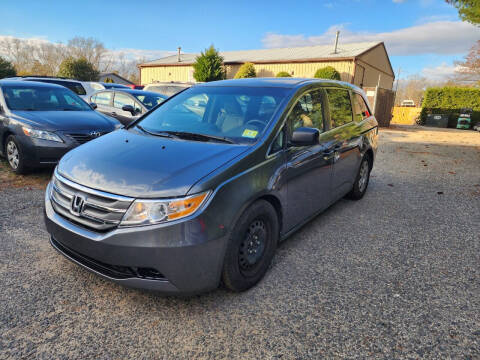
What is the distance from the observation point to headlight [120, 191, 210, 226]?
6.91ft

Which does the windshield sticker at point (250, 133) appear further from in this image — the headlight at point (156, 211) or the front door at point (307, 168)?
the headlight at point (156, 211)

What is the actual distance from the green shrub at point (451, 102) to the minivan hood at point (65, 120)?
25.1m

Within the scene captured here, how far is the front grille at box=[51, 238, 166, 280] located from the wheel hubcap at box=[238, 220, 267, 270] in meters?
0.66

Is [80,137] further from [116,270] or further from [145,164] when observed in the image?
[116,270]

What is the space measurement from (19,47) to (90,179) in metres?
68.1

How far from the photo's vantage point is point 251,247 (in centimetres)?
264

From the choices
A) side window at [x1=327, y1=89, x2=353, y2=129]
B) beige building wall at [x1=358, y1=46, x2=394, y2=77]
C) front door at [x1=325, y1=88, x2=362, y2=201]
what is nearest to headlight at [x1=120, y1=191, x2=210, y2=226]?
front door at [x1=325, y1=88, x2=362, y2=201]

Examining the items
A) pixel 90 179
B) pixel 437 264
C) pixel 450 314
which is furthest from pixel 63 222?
pixel 437 264

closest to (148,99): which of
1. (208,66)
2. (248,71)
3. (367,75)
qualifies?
(248,71)

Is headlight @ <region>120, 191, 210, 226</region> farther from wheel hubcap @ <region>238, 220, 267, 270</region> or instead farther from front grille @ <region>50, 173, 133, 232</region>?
wheel hubcap @ <region>238, 220, 267, 270</region>

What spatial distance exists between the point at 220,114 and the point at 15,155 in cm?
403

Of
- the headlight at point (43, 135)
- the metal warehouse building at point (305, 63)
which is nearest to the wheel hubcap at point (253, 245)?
the headlight at point (43, 135)

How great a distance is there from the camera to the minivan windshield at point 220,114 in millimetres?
2939

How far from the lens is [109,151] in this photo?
2.70 metres
